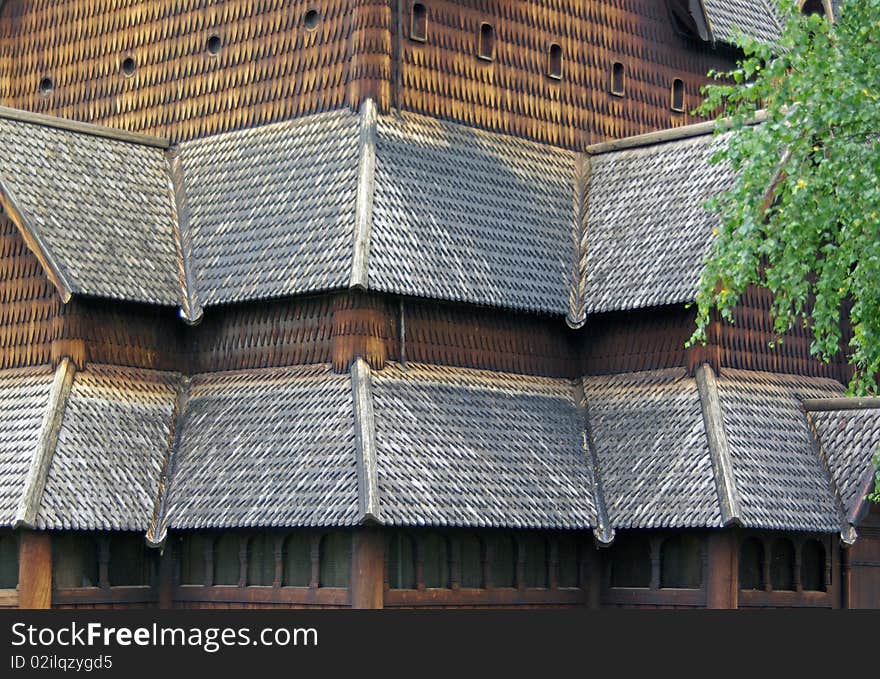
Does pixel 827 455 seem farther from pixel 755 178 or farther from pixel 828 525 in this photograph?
pixel 755 178

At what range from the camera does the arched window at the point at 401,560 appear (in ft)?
111

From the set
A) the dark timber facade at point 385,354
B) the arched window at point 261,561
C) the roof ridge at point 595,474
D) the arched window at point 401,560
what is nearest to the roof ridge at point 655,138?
the dark timber facade at point 385,354

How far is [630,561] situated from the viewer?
3650cm

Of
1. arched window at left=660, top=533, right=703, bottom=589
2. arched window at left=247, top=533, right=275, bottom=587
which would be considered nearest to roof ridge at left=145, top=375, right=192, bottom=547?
arched window at left=247, top=533, right=275, bottom=587

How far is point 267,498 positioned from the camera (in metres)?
33.7

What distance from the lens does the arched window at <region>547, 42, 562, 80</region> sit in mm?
39781

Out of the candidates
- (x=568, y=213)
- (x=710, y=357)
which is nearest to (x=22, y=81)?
(x=568, y=213)

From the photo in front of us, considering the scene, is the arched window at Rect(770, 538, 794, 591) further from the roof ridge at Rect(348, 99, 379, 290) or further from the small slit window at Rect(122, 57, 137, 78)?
the small slit window at Rect(122, 57, 137, 78)

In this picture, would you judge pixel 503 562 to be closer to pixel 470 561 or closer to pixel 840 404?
pixel 470 561

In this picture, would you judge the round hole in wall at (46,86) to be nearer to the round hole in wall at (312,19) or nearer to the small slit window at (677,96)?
the round hole in wall at (312,19)

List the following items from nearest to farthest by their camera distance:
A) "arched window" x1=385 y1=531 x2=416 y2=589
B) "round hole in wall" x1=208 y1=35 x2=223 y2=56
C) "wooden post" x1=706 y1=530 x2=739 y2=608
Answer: "arched window" x1=385 y1=531 x2=416 y2=589
"wooden post" x1=706 y1=530 x2=739 y2=608
"round hole in wall" x1=208 y1=35 x2=223 y2=56

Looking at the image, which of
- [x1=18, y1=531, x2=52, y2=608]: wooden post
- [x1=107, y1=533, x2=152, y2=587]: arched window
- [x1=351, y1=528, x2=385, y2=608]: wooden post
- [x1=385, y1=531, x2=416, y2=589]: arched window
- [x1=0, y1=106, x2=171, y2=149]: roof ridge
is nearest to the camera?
[x1=351, y1=528, x2=385, y2=608]: wooden post

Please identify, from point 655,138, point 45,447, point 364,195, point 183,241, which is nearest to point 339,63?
point 364,195

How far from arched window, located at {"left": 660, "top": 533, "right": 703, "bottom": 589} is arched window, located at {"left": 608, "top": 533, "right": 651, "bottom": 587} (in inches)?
14.5
